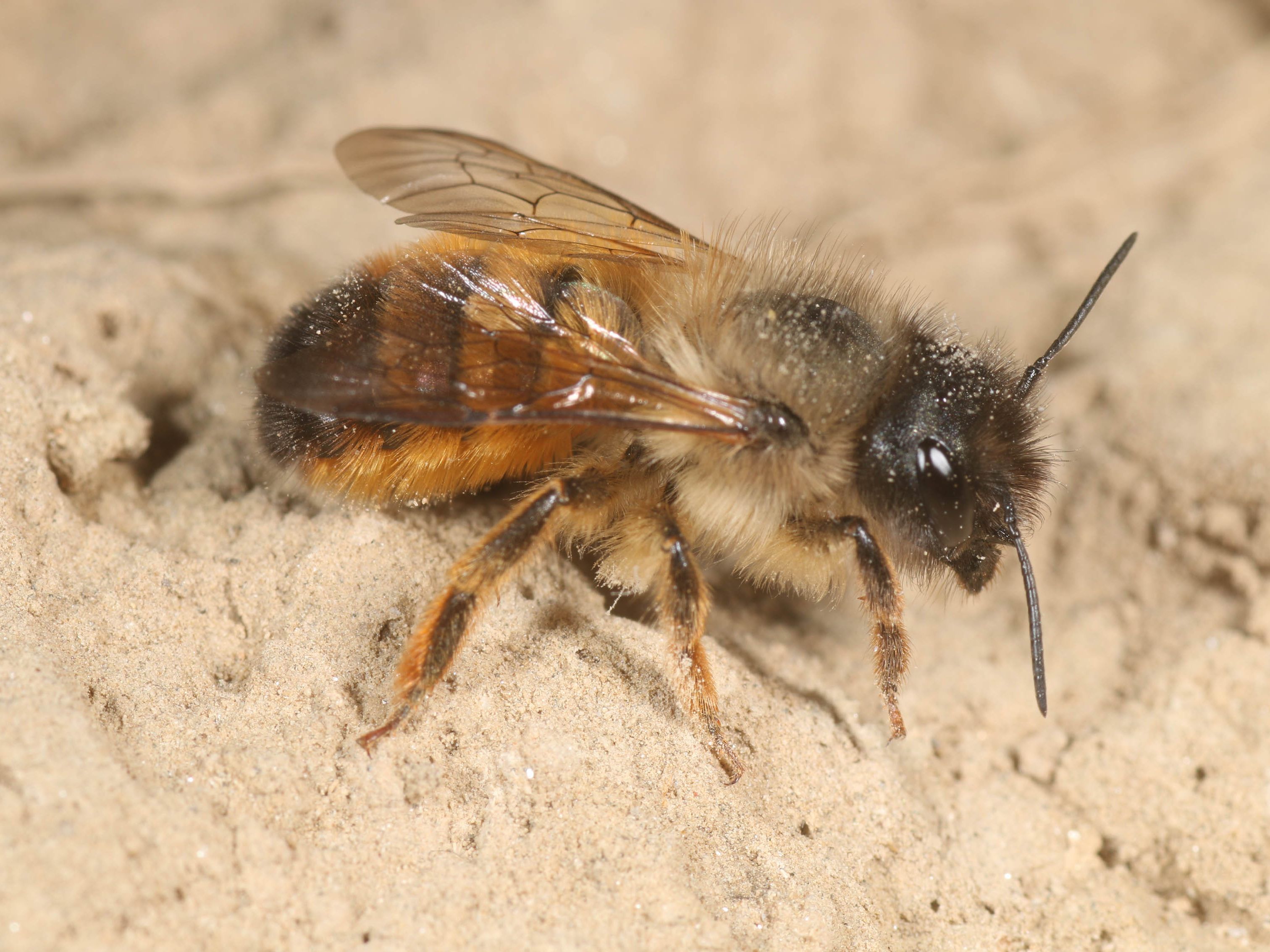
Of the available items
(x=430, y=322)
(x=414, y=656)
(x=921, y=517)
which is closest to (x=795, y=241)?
(x=921, y=517)

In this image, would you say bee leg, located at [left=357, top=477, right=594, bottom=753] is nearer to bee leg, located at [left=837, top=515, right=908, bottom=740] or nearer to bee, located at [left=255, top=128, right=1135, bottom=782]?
bee, located at [left=255, top=128, right=1135, bottom=782]

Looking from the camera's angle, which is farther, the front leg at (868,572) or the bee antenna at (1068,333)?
the bee antenna at (1068,333)

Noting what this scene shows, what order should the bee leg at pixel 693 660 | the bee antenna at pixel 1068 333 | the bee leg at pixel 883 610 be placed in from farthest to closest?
the bee antenna at pixel 1068 333 → the bee leg at pixel 883 610 → the bee leg at pixel 693 660

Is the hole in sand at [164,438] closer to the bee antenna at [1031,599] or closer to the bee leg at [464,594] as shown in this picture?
the bee leg at [464,594]

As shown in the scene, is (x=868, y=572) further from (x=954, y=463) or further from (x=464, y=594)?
(x=464, y=594)

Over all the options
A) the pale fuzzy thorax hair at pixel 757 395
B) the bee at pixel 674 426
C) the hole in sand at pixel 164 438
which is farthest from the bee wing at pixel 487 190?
the hole in sand at pixel 164 438

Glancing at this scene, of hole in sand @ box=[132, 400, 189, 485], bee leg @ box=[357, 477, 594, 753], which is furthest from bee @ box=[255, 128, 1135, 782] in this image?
hole in sand @ box=[132, 400, 189, 485]

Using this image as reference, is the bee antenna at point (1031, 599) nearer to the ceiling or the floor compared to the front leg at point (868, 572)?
nearer to the ceiling
